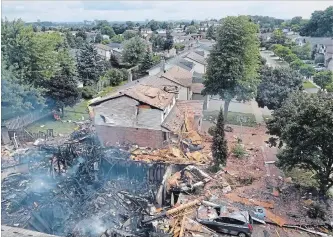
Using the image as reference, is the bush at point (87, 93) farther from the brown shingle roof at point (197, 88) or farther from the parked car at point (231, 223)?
the parked car at point (231, 223)

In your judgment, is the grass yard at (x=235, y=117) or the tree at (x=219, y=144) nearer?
the tree at (x=219, y=144)

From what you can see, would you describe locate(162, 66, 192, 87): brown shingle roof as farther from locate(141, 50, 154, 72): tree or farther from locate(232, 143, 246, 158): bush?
locate(232, 143, 246, 158): bush

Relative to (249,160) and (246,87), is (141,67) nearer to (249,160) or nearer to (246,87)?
(246,87)

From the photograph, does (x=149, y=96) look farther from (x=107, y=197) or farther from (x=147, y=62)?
(x=147, y=62)

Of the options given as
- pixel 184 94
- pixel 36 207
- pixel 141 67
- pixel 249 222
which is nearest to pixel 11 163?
pixel 36 207

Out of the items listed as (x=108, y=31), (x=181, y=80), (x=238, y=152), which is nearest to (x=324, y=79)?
(x=181, y=80)

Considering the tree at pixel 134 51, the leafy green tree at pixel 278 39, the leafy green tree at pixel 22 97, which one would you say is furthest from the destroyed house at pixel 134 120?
the leafy green tree at pixel 278 39
